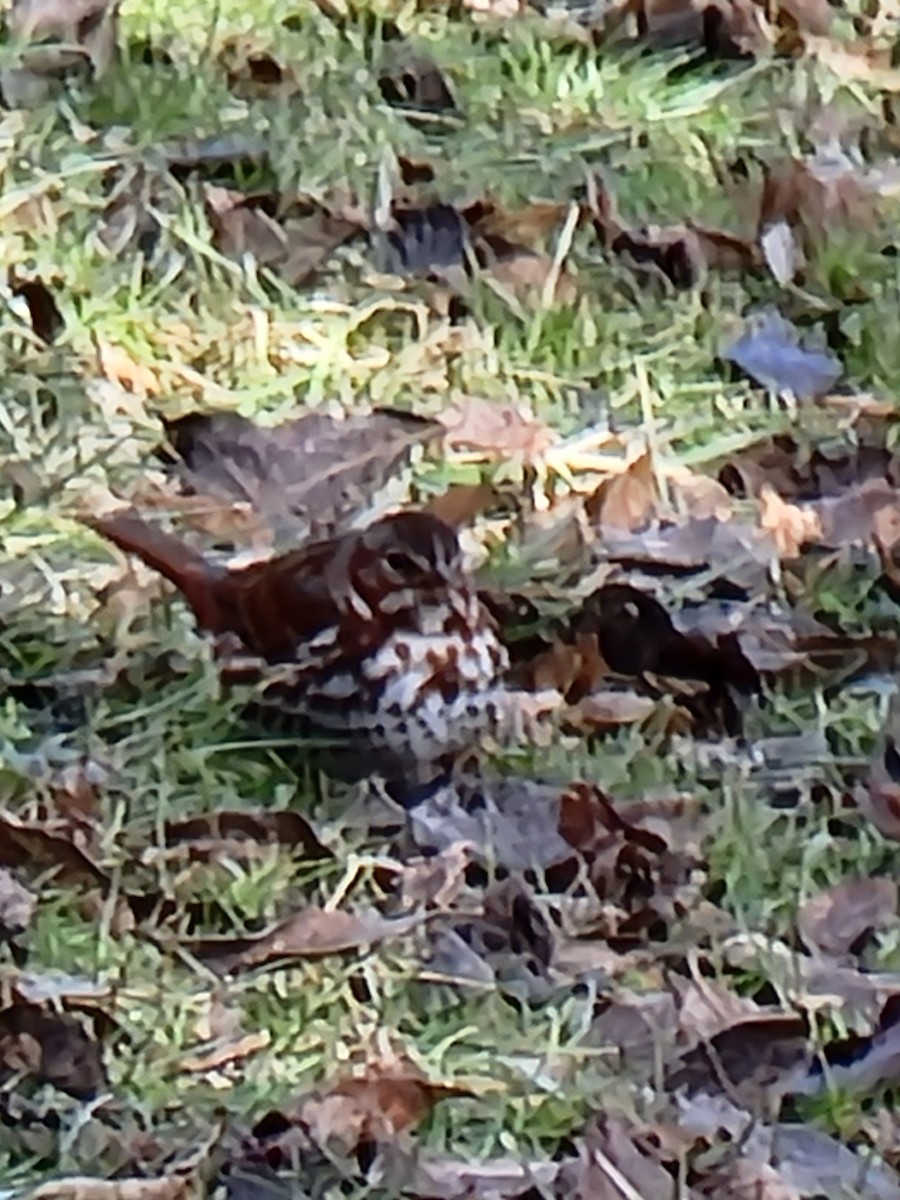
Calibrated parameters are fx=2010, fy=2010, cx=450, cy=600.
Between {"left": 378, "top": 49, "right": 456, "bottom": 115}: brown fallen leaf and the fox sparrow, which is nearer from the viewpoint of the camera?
the fox sparrow

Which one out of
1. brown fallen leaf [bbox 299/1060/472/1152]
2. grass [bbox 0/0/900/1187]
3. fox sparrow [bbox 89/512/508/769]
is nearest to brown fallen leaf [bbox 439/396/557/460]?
grass [bbox 0/0/900/1187]

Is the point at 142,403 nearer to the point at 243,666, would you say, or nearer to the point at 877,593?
the point at 243,666

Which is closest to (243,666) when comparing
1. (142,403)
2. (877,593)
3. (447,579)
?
(447,579)

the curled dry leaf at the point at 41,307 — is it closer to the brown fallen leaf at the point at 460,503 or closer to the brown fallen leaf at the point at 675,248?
the brown fallen leaf at the point at 460,503

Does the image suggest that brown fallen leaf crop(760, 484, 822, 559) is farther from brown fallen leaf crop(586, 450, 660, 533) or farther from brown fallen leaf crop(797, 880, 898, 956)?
brown fallen leaf crop(797, 880, 898, 956)

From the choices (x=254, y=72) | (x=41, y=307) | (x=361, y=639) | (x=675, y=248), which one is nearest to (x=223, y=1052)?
(x=361, y=639)
